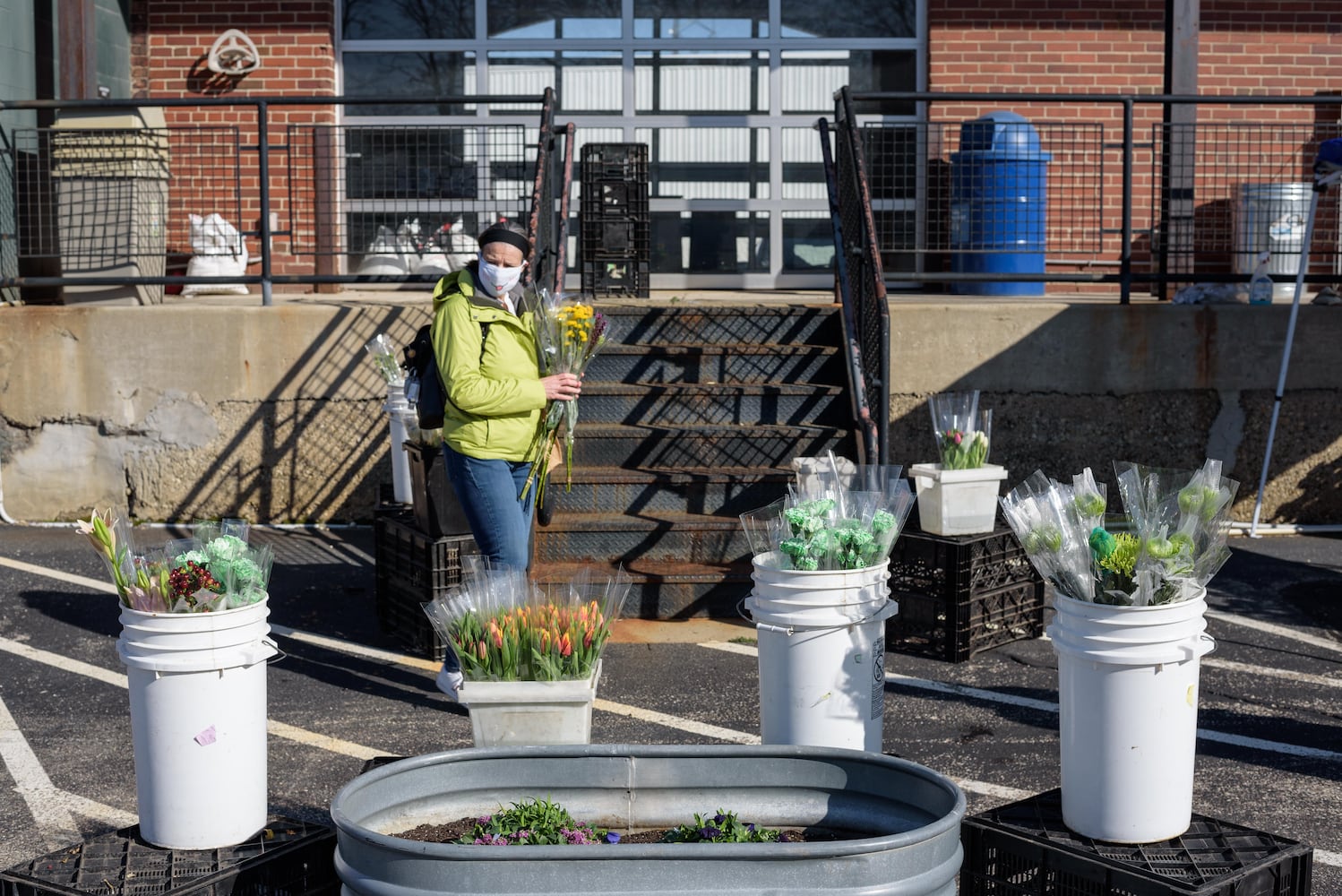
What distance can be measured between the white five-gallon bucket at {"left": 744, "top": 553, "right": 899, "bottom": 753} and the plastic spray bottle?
20.6 feet

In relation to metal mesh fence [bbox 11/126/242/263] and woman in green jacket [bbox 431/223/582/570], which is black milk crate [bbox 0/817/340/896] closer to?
woman in green jacket [bbox 431/223/582/570]

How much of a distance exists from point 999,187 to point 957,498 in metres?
4.46

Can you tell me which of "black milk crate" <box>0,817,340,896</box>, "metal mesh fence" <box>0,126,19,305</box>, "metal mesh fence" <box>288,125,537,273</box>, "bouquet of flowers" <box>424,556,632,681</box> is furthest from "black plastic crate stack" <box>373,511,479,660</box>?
"metal mesh fence" <box>0,126,19,305</box>

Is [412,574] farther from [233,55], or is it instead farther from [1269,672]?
[233,55]

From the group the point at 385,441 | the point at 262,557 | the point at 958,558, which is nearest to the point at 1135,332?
the point at 958,558

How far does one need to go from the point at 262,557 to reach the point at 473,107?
344 inches

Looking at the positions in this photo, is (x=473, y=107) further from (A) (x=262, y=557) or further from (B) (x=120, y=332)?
(A) (x=262, y=557)

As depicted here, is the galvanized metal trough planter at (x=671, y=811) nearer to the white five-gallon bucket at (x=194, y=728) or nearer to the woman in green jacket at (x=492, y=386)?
the white five-gallon bucket at (x=194, y=728)

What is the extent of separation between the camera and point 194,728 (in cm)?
388

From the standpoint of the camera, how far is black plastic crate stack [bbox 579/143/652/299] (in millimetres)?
10328

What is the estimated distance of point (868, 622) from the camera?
443 cm

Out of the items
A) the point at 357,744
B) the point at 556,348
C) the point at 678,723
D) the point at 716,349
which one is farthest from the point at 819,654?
the point at 716,349

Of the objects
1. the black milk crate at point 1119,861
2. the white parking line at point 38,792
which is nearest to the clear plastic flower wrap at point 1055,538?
the black milk crate at point 1119,861

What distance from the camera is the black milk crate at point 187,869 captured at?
11.7 feet
